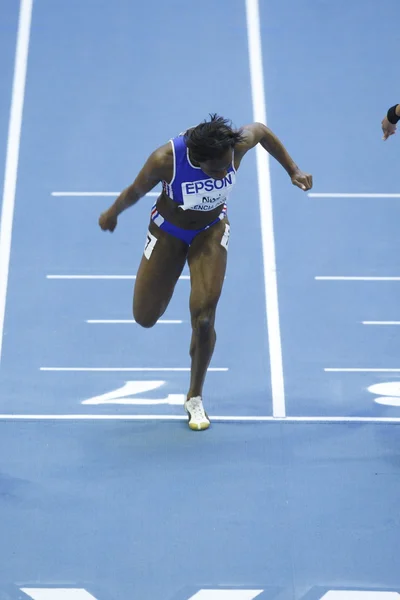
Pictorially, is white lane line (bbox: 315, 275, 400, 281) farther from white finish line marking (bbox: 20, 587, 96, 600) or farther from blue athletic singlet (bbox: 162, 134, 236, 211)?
white finish line marking (bbox: 20, 587, 96, 600)

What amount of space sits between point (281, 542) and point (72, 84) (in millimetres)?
6389

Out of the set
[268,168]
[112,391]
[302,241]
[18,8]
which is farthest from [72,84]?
[112,391]

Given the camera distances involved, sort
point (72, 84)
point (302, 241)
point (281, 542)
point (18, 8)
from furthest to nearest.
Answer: point (18, 8)
point (72, 84)
point (302, 241)
point (281, 542)

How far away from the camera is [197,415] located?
7.55 m

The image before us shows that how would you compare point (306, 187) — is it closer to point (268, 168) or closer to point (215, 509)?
point (215, 509)

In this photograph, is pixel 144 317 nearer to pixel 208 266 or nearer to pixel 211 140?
pixel 208 266

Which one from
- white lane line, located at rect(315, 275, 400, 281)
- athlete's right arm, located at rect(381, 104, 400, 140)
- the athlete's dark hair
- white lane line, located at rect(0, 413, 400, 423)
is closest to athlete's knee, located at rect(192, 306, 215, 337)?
white lane line, located at rect(0, 413, 400, 423)

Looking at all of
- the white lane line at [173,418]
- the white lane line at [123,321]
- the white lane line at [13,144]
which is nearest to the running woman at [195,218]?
the white lane line at [173,418]

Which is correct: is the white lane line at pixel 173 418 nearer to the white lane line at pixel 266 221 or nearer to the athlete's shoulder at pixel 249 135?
the white lane line at pixel 266 221

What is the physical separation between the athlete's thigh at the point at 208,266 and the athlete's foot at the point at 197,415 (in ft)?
2.41

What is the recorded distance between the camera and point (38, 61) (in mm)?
11570

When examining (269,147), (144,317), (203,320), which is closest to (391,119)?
(269,147)

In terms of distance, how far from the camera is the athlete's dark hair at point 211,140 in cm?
653

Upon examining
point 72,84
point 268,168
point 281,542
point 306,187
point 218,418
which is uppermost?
point 72,84
